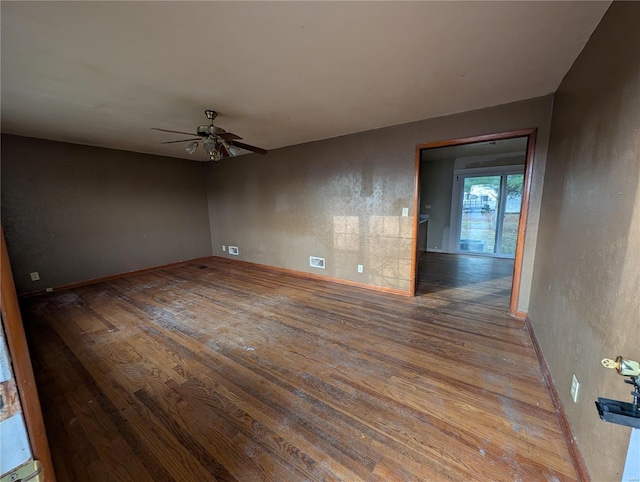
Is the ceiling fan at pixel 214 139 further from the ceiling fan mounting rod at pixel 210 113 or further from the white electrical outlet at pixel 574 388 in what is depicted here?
the white electrical outlet at pixel 574 388

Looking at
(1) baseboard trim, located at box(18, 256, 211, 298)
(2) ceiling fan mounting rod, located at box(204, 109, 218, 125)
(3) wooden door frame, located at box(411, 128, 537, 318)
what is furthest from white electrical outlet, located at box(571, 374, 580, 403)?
(1) baseboard trim, located at box(18, 256, 211, 298)

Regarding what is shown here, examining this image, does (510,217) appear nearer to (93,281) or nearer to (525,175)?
(525,175)

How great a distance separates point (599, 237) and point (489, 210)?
544cm

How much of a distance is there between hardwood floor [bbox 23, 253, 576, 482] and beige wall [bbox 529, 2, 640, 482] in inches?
13.9

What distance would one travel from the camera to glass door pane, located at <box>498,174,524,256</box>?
5672 mm

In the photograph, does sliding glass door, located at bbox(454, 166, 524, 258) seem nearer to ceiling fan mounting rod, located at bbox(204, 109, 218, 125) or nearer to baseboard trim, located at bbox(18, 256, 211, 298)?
ceiling fan mounting rod, located at bbox(204, 109, 218, 125)

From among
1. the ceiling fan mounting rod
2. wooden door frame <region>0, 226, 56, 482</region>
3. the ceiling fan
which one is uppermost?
the ceiling fan mounting rod

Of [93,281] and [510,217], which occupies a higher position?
[510,217]

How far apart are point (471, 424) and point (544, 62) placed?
2568mm

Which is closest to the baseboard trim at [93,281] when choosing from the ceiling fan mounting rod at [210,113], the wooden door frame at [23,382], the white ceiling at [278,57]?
the white ceiling at [278,57]

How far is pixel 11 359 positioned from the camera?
50 centimetres

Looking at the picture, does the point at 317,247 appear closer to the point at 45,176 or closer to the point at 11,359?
the point at 11,359

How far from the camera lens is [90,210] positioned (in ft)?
13.9

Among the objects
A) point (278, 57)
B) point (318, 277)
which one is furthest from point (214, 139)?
point (318, 277)
